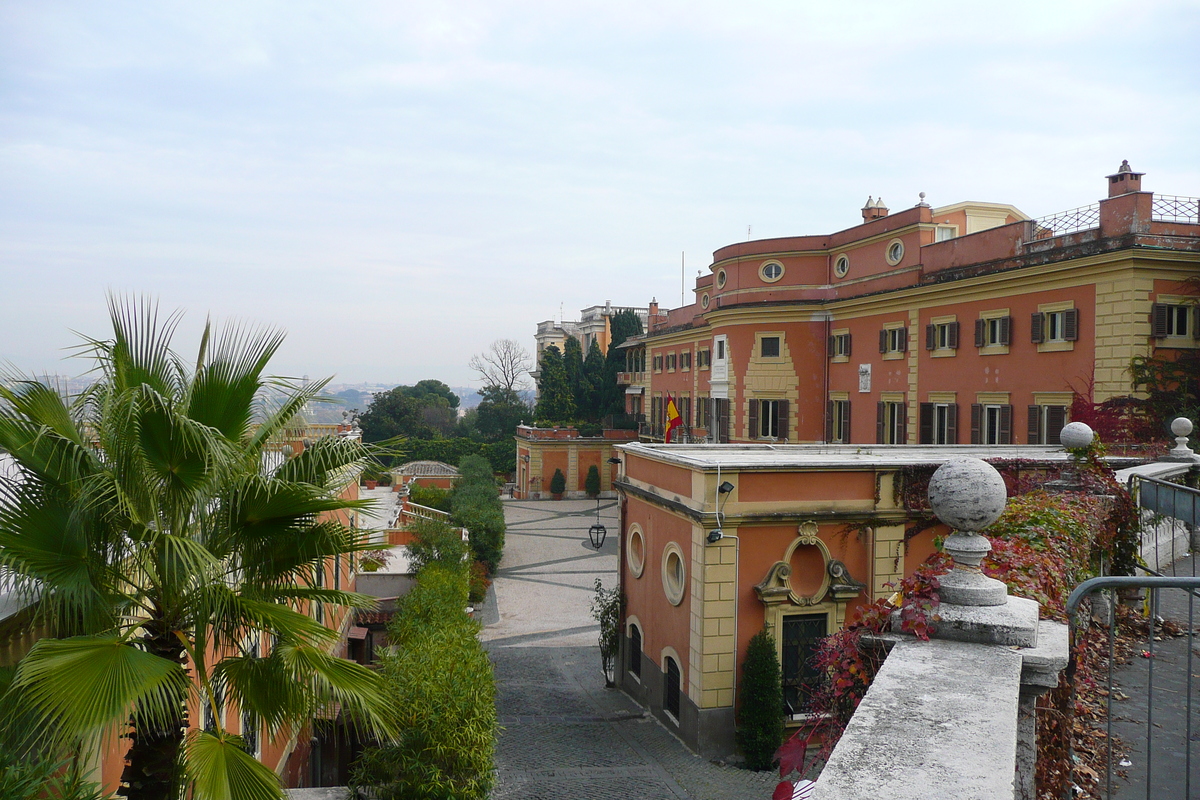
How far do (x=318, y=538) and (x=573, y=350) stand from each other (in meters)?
53.0

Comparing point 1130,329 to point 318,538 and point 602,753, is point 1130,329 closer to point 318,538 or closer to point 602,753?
point 602,753

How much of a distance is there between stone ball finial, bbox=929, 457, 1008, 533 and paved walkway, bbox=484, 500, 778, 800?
10992 millimetres

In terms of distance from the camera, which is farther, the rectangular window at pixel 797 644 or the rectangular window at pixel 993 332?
the rectangular window at pixel 993 332

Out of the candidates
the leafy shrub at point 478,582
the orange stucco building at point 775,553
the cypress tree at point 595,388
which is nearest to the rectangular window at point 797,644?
the orange stucco building at point 775,553

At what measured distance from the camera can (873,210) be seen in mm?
34219

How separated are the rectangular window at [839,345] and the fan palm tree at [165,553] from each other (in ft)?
92.8

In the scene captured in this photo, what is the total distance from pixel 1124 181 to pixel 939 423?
27.6 ft

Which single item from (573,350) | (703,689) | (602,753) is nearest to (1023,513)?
(703,689)

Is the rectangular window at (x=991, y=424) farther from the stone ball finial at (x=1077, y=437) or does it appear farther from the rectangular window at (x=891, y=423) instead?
the stone ball finial at (x=1077, y=437)

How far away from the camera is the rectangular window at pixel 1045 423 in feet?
69.2

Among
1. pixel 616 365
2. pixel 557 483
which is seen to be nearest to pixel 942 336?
pixel 557 483

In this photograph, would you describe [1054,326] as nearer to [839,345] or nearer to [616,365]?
[839,345]

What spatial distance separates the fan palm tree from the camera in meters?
4.38

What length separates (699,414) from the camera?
138 feet
